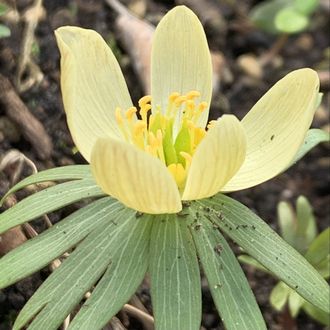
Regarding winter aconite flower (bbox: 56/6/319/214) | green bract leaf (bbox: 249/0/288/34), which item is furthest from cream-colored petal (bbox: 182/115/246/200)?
green bract leaf (bbox: 249/0/288/34)

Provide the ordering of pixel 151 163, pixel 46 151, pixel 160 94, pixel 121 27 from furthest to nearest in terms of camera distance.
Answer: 1. pixel 121 27
2. pixel 46 151
3. pixel 160 94
4. pixel 151 163

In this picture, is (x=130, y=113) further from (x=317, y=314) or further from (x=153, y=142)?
(x=317, y=314)

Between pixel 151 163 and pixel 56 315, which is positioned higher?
pixel 151 163

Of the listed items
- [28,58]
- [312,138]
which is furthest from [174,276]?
[28,58]

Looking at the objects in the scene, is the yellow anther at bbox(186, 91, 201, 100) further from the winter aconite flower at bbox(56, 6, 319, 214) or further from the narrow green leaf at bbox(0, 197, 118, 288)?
the narrow green leaf at bbox(0, 197, 118, 288)

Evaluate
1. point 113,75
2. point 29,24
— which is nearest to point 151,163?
point 113,75

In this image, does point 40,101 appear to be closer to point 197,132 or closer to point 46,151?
point 46,151

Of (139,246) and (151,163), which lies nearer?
(151,163)
